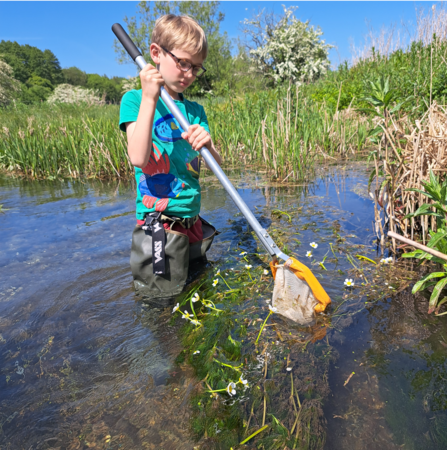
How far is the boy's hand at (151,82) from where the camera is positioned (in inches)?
75.8

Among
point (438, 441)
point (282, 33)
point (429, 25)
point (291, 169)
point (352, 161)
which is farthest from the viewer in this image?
point (282, 33)

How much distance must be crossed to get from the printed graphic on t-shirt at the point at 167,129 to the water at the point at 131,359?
1.10 metres

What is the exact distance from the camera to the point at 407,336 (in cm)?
174


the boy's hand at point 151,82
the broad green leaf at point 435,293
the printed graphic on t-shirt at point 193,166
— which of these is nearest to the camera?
the broad green leaf at point 435,293

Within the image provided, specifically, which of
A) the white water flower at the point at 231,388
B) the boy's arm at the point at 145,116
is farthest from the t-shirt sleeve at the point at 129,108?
the white water flower at the point at 231,388

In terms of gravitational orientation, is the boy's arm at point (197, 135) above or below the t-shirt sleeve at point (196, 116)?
below

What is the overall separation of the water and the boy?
0.31m

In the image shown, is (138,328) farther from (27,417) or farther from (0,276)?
(0,276)

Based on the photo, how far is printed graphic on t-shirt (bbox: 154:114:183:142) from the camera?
230 centimetres

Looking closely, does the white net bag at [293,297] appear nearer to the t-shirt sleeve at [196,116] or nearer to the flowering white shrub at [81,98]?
the t-shirt sleeve at [196,116]

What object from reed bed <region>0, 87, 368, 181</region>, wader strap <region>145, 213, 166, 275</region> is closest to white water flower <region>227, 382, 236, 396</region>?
wader strap <region>145, 213, 166, 275</region>

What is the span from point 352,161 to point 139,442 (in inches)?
238

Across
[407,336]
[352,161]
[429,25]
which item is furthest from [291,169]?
[429,25]

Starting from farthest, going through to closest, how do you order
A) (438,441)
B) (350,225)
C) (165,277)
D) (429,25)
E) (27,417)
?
1. (429,25)
2. (350,225)
3. (165,277)
4. (27,417)
5. (438,441)
